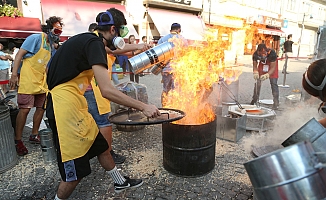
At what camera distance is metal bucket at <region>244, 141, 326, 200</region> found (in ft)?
4.20

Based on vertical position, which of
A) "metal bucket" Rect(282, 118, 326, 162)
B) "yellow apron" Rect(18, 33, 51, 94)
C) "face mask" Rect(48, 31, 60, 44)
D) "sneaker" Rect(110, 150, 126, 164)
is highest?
"face mask" Rect(48, 31, 60, 44)

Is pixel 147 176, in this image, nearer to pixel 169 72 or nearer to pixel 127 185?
pixel 127 185

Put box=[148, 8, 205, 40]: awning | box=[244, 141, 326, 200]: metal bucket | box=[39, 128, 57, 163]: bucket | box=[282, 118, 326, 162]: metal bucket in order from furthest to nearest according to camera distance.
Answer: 1. box=[148, 8, 205, 40]: awning
2. box=[39, 128, 57, 163]: bucket
3. box=[282, 118, 326, 162]: metal bucket
4. box=[244, 141, 326, 200]: metal bucket

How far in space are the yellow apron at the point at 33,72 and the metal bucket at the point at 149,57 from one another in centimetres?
154

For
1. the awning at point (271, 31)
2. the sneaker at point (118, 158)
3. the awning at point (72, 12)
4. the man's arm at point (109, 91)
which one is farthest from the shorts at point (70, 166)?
the awning at point (271, 31)

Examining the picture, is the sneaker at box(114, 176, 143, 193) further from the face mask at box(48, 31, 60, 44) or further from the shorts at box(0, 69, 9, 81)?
the shorts at box(0, 69, 9, 81)

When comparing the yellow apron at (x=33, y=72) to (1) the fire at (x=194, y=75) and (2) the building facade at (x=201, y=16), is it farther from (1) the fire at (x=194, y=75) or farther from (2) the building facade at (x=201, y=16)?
(2) the building facade at (x=201, y=16)

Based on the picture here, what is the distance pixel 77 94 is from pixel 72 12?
14.2 m

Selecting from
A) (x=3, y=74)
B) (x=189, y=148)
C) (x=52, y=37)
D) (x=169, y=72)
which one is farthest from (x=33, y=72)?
(x=3, y=74)

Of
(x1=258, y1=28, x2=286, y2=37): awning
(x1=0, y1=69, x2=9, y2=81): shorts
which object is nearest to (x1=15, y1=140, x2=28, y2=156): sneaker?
(x1=0, y1=69, x2=9, y2=81): shorts

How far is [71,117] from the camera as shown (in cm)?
213

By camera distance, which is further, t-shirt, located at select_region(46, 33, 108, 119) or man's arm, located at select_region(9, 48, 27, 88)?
man's arm, located at select_region(9, 48, 27, 88)

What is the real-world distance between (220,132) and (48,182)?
3.14 meters

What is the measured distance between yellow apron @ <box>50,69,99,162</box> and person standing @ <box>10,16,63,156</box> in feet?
6.02
